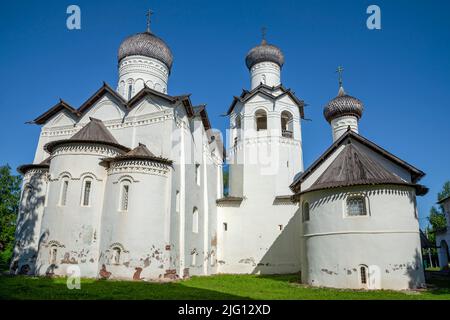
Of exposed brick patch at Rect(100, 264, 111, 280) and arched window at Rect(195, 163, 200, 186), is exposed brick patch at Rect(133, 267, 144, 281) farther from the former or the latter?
arched window at Rect(195, 163, 200, 186)

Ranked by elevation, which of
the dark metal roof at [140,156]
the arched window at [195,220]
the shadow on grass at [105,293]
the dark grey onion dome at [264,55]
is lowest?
the shadow on grass at [105,293]

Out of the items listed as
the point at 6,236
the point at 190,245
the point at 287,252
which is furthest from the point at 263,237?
the point at 6,236

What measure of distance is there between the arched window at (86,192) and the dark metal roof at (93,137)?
185 cm

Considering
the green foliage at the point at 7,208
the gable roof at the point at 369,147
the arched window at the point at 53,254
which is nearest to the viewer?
the gable roof at the point at 369,147

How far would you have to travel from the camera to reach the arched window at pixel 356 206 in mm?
12172

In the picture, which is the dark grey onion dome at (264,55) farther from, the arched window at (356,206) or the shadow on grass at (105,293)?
the shadow on grass at (105,293)

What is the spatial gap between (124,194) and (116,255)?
258cm

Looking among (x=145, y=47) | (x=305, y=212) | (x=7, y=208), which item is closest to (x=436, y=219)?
(x=305, y=212)

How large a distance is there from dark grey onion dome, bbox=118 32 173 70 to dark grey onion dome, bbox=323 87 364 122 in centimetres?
1092

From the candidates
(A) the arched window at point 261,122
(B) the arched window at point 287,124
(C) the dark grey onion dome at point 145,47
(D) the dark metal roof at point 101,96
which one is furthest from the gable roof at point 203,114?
(B) the arched window at point 287,124

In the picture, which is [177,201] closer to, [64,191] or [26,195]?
[64,191]

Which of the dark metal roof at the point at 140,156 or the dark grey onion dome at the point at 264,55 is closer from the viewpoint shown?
the dark metal roof at the point at 140,156
